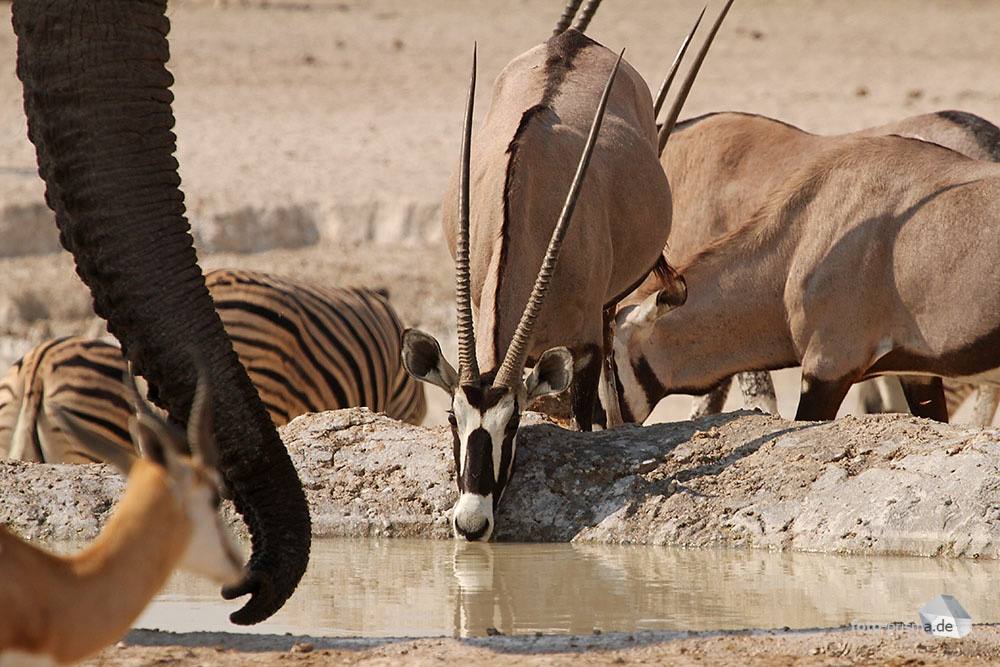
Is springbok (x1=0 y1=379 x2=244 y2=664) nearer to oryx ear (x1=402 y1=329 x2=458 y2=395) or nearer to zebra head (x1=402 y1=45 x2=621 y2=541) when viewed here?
zebra head (x1=402 y1=45 x2=621 y2=541)

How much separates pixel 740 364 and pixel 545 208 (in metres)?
1.50

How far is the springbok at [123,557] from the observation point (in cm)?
250

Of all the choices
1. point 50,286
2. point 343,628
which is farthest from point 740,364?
point 50,286

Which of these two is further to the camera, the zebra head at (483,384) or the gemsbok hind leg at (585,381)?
the gemsbok hind leg at (585,381)

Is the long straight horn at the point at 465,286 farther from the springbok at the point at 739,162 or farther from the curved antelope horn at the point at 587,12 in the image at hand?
the springbok at the point at 739,162

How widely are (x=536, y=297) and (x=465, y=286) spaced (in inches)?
12.5

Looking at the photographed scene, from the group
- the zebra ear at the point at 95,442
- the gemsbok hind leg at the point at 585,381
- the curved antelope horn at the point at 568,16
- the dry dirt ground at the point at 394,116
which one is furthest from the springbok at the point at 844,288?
the zebra ear at the point at 95,442

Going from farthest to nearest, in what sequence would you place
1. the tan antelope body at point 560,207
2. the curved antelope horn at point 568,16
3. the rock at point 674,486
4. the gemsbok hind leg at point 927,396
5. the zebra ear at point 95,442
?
1. the curved antelope horn at point 568,16
2. the gemsbok hind leg at point 927,396
3. the tan antelope body at point 560,207
4. the rock at point 674,486
5. the zebra ear at point 95,442

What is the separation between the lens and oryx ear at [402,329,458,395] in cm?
586

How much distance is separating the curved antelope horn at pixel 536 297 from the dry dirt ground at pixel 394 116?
79.0 inches

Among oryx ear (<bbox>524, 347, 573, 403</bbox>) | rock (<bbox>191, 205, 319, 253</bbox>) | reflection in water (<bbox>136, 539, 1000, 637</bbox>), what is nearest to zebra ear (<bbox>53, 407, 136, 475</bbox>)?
reflection in water (<bbox>136, 539, 1000, 637</bbox>)

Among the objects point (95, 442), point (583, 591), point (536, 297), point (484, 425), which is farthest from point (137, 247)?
point (536, 297)

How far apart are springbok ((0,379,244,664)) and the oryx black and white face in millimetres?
2553

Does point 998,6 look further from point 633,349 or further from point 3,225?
point 633,349
